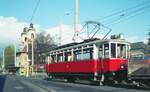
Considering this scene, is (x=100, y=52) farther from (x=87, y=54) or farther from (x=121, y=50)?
(x=87, y=54)

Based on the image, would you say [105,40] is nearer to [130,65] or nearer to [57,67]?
[130,65]

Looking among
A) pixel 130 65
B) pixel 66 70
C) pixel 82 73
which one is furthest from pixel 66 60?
pixel 130 65

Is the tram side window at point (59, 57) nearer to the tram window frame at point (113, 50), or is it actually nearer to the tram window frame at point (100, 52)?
the tram window frame at point (100, 52)

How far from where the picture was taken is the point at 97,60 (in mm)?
30828

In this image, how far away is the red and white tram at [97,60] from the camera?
2928 centimetres

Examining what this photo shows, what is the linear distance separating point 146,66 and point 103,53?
476cm

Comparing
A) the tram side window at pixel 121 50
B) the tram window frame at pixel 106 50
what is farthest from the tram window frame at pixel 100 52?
the tram side window at pixel 121 50

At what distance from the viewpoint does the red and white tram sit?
2928 centimetres

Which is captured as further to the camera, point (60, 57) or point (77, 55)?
point (60, 57)

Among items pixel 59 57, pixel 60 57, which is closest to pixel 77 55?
pixel 60 57

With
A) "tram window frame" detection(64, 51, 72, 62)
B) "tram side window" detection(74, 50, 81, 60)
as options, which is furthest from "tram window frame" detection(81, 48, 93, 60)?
"tram window frame" detection(64, 51, 72, 62)

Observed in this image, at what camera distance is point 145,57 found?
27188mm

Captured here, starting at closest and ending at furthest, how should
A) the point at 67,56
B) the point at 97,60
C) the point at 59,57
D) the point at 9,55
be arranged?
the point at 97,60 → the point at 67,56 → the point at 59,57 → the point at 9,55

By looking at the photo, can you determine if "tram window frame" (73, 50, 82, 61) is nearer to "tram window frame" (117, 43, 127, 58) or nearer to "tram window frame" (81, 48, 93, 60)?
"tram window frame" (81, 48, 93, 60)
